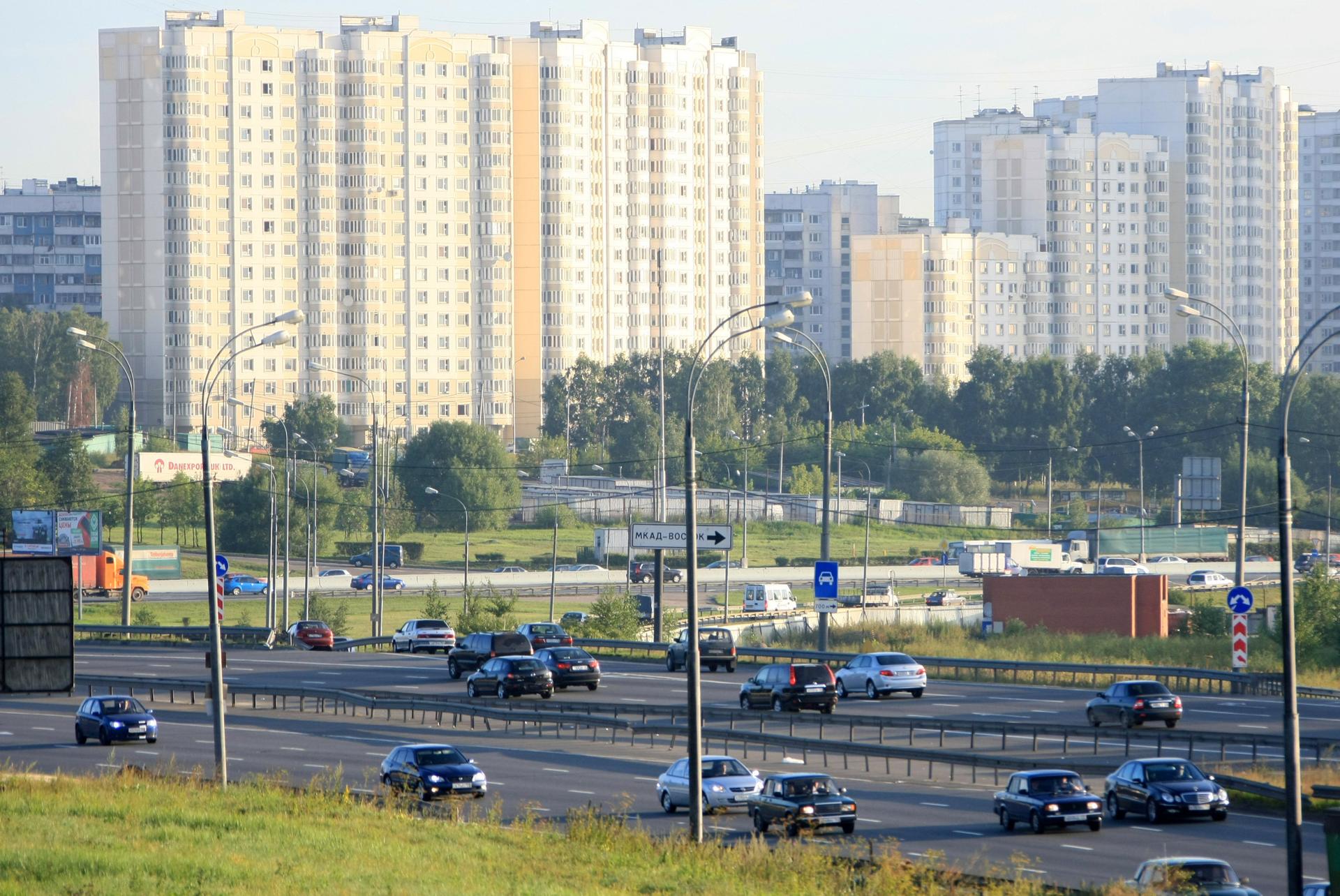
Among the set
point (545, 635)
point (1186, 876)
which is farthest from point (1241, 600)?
point (545, 635)

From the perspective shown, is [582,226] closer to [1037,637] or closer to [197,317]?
[197,317]

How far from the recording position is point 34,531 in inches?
3460

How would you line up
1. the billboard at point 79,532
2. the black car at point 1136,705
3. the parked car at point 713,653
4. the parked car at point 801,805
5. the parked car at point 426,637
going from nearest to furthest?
the parked car at point 801,805
the black car at point 1136,705
the parked car at point 713,653
the parked car at point 426,637
the billboard at point 79,532

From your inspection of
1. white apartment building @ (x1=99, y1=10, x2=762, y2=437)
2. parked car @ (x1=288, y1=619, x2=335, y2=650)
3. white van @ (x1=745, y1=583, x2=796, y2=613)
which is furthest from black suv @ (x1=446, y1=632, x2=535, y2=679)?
white apartment building @ (x1=99, y1=10, x2=762, y2=437)

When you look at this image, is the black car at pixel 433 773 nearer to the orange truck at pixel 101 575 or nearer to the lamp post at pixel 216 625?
the lamp post at pixel 216 625

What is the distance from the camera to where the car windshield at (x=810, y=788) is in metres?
26.4

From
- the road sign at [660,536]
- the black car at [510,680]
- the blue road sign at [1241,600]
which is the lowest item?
the black car at [510,680]

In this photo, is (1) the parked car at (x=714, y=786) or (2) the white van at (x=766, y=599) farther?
(2) the white van at (x=766, y=599)

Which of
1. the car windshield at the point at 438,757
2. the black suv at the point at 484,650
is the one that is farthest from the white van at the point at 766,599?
the car windshield at the point at 438,757

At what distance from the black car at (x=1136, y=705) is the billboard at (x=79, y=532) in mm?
61368

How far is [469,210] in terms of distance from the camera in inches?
6319

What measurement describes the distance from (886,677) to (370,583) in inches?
2099

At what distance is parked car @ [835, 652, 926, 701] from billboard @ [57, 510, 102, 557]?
53.1m

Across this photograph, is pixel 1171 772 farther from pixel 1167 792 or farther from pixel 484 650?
pixel 484 650
